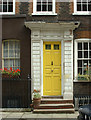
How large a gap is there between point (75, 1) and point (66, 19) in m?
1.08

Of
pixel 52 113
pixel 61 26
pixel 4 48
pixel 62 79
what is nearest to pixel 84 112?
pixel 52 113

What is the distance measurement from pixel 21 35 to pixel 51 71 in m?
2.48

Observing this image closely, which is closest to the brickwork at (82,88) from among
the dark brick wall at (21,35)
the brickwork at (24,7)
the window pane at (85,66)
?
the window pane at (85,66)

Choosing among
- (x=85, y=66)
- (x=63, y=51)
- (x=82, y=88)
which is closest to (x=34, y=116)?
(x=82, y=88)

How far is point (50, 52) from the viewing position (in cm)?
1139

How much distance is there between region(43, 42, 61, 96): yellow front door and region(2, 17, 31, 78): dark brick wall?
0.90 m

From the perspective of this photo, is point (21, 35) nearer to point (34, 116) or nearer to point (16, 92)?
point (16, 92)

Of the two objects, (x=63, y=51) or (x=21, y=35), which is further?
(x=21, y=35)

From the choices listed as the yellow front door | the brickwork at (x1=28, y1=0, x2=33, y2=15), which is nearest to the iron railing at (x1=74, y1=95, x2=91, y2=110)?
the yellow front door

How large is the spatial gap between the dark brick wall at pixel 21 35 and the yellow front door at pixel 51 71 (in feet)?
2.94

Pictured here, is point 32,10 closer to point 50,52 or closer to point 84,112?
point 50,52

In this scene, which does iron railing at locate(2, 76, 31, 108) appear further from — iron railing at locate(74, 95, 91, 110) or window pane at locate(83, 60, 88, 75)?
window pane at locate(83, 60, 88, 75)

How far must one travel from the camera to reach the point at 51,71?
1135 centimetres

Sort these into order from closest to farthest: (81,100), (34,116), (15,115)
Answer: (34,116) → (15,115) → (81,100)
